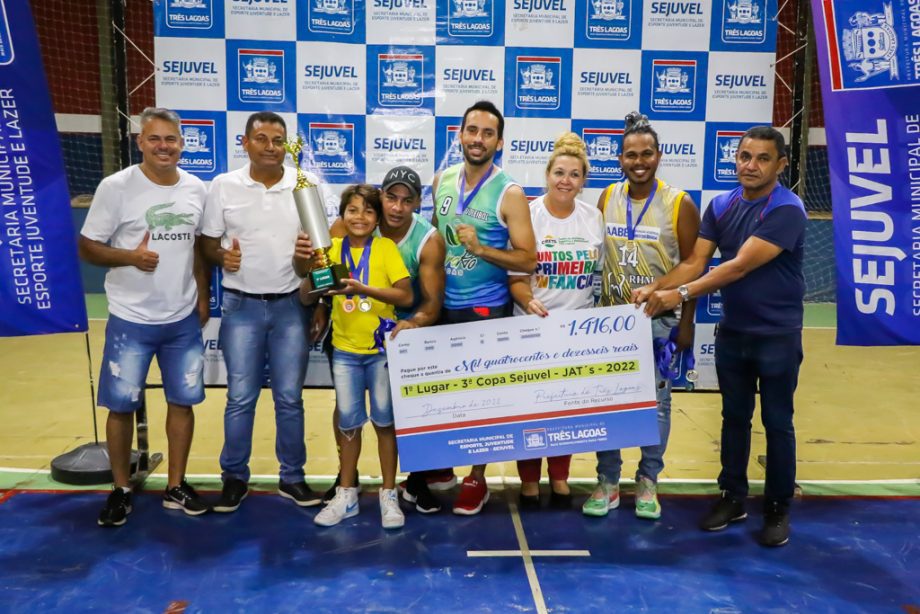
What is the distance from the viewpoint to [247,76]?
4.09 m

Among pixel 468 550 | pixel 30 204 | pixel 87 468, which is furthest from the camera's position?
pixel 87 468

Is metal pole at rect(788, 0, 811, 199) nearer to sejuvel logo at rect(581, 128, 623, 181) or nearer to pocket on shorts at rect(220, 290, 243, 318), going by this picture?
sejuvel logo at rect(581, 128, 623, 181)

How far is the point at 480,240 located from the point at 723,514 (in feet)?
5.69

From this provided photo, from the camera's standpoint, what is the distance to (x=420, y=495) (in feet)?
12.3

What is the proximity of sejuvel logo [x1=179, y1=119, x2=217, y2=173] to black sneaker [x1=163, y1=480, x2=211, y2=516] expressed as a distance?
1.70 m

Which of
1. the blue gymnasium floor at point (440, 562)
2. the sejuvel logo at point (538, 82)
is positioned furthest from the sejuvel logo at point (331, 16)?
the blue gymnasium floor at point (440, 562)

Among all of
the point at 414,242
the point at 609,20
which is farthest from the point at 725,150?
the point at 414,242

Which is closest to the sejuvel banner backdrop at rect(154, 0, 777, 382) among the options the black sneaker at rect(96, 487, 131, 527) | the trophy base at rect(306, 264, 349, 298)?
the trophy base at rect(306, 264, 349, 298)

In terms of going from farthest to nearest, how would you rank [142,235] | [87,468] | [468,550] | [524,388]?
[87,468], [524,388], [142,235], [468,550]

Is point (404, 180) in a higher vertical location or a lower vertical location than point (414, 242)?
higher

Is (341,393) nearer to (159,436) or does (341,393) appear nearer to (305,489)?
(305,489)

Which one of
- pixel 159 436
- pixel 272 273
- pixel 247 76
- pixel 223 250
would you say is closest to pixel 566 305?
pixel 272 273

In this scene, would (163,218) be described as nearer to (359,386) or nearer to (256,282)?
(256,282)

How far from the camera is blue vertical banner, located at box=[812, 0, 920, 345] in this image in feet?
12.0
